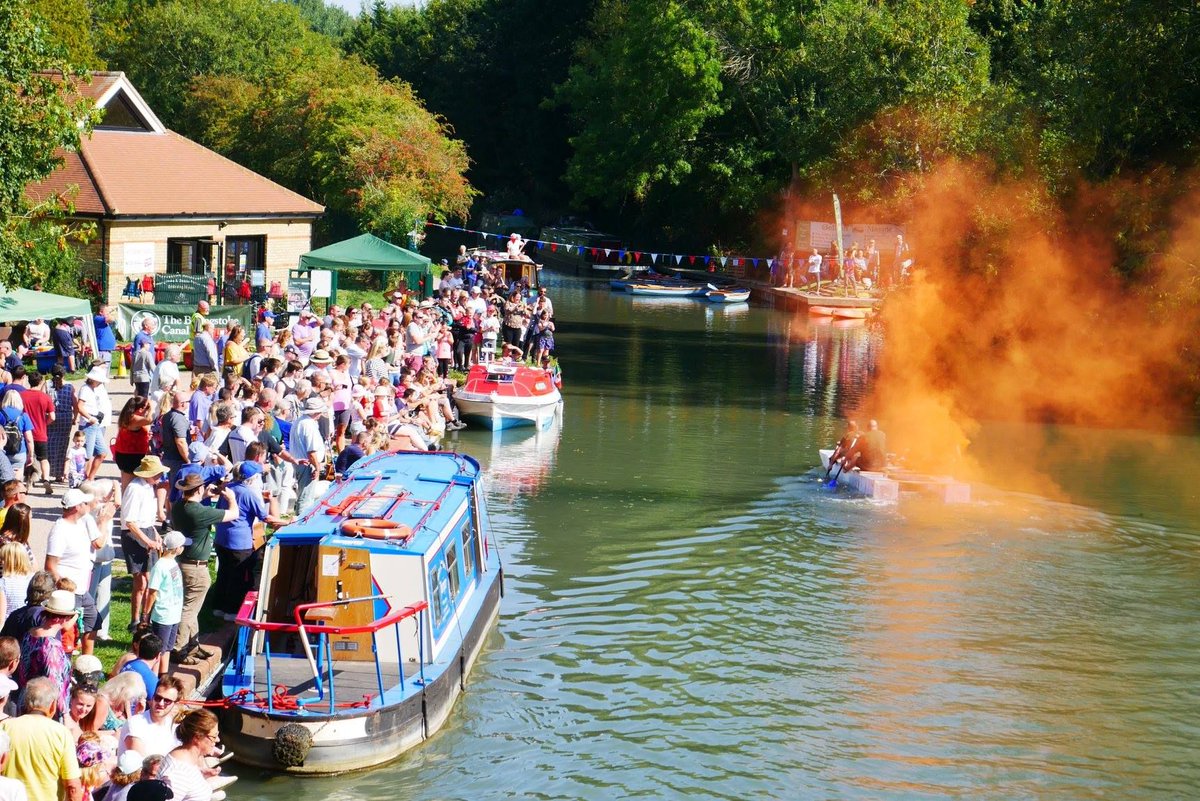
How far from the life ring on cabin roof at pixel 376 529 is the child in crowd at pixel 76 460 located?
24.1 feet

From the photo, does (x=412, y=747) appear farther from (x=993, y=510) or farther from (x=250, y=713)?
(x=993, y=510)

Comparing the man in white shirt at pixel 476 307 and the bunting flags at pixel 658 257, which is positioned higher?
the bunting flags at pixel 658 257

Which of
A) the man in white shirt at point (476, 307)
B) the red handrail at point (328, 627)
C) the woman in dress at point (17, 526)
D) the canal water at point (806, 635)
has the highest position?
the man in white shirt at point (476, 307)

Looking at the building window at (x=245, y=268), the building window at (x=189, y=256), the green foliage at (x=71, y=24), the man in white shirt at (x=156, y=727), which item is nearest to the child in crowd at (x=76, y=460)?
the man in white shirt at (x=156, y=727)

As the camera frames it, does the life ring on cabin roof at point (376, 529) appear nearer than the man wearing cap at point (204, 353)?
Yes

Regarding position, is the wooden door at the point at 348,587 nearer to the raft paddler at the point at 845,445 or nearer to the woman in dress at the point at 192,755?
the woman in dress at the point at 192,755

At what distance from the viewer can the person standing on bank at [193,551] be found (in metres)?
14.5

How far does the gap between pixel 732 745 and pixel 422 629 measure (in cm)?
370

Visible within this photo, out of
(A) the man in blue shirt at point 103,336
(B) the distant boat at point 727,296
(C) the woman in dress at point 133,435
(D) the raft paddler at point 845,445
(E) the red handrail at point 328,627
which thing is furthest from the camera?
(B) the distant boat at point 727,296

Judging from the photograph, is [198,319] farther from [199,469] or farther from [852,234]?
[852,234]

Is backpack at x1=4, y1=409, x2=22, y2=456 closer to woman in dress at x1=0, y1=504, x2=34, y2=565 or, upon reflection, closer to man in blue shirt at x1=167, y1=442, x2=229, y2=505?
man in blue shirt at x1=167, y1=442, x2=229, y2=505

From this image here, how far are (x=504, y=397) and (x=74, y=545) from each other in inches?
743

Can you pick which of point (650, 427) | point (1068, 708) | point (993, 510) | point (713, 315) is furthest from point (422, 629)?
point (713, 315)

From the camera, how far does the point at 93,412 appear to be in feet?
65.5
